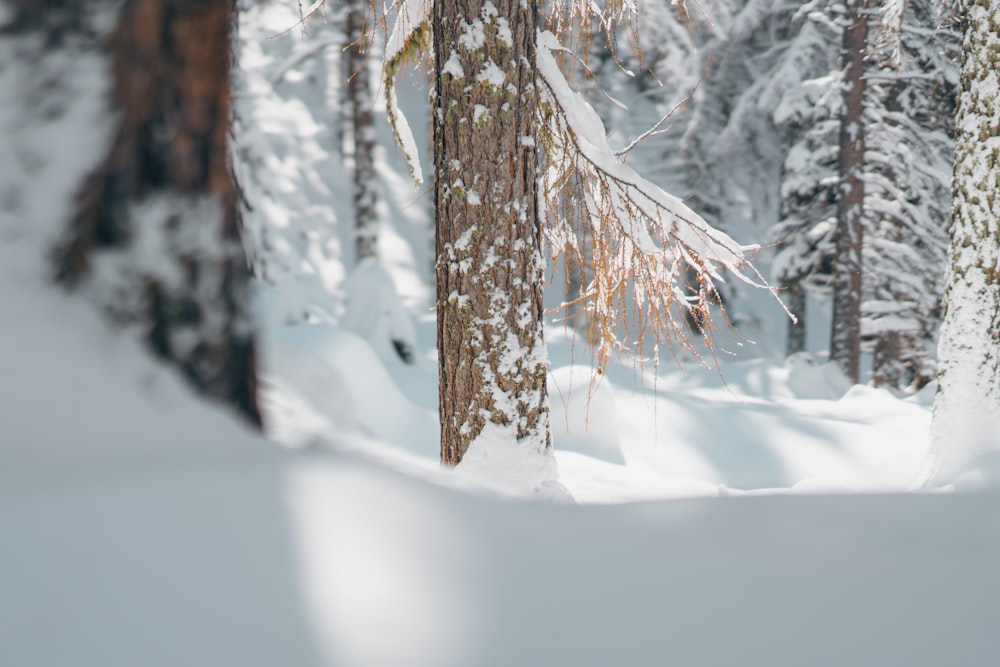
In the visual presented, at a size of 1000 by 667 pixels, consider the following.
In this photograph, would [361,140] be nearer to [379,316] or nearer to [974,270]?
[379,316]

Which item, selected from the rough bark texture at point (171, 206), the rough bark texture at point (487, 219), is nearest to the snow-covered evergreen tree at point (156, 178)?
the rough bark texture at point (171, 206)

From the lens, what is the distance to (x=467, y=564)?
1.09m

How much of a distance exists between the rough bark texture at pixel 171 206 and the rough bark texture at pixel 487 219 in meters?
2.66

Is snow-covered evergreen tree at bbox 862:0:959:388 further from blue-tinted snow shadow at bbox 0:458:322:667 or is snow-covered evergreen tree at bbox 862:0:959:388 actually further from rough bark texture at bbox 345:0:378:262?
blue-tinted snow shadow at bbox 0:458:322:667

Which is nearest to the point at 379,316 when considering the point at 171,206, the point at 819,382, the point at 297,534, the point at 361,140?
the point at 361,140

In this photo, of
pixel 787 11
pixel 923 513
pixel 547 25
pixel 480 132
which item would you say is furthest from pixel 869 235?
pixel 923 513

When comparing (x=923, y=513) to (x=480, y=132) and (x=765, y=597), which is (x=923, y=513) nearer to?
(x=765, y=597)

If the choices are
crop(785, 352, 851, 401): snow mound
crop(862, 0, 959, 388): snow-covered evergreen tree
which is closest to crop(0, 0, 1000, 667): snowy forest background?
crop(785, 352, 851, 401): snow mound

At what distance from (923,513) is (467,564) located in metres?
0.83

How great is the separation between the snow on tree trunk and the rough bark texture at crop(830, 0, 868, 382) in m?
7.68

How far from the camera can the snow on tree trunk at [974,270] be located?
5.27 metres

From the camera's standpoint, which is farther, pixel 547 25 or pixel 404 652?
pixel 547 25

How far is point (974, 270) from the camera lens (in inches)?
212

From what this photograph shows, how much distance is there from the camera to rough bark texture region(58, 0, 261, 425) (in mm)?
1193
